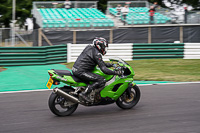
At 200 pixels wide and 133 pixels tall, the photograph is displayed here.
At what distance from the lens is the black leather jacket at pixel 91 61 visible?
629 centimetres

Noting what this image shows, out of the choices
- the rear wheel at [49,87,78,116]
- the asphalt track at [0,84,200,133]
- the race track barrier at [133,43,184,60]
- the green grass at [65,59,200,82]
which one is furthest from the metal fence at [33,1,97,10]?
the rear wheel at [49,87,78,116]

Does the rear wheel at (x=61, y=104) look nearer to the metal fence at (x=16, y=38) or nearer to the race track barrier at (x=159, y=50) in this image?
the metal fence at (x=16, y=38)

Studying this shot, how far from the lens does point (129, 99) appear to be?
698 centimetres

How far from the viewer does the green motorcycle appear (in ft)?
20.1

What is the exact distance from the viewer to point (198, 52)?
16641mm

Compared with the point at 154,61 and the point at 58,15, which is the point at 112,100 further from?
the point at 58,15

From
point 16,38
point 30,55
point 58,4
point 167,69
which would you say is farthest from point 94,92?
point 58,4

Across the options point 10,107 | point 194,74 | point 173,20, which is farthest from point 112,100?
point 173,20

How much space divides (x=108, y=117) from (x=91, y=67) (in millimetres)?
1076

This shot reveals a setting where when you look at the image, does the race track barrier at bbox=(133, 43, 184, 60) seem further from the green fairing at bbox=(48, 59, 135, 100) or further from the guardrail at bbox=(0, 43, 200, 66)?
the green fairing at bbox=(48, 59, 135, 100)

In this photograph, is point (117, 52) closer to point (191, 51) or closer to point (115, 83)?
point (191, 51)

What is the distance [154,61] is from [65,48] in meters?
4.63

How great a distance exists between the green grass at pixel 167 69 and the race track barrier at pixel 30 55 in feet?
2.86

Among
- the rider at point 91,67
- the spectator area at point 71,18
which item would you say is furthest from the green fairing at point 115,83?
the spectator area at point 71,18
